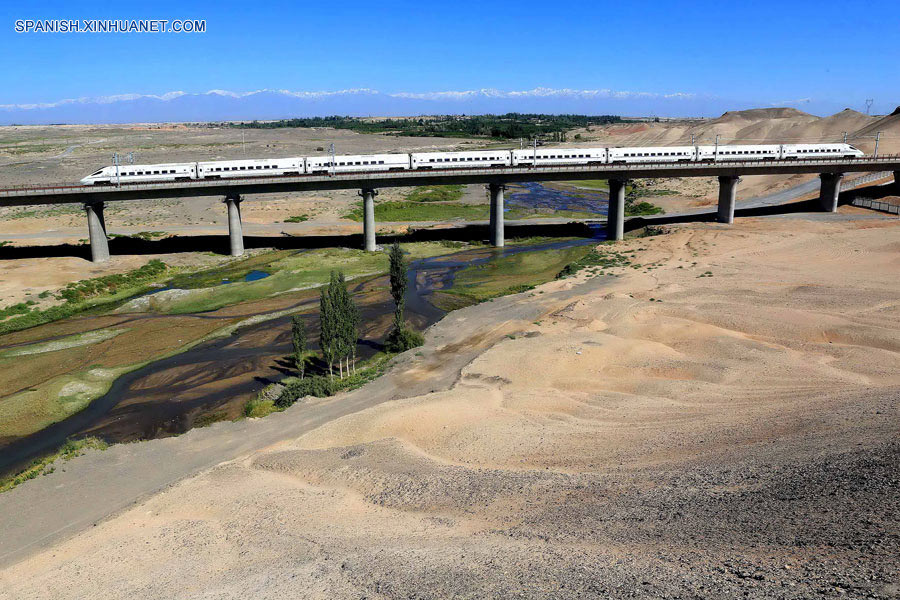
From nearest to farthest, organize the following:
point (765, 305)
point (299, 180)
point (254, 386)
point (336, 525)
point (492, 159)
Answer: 1. point (336, 525)
2. point (254, 386)
3. point (765, 305)
4. point (299, 180)
5. point (492, 159)

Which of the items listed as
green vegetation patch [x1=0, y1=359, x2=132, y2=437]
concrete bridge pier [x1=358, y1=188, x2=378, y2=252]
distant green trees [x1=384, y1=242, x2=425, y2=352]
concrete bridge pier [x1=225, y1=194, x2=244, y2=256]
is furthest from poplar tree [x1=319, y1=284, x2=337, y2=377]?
concrete bridge pier [x1=225, y1=194, x2=244, y2=256]

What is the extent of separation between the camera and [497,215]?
3342 inches

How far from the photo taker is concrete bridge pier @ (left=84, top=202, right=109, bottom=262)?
74.7 metres

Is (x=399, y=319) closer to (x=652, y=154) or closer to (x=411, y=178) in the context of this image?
(x=411, y=178)

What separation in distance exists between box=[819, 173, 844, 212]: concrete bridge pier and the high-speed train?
11.1 ft

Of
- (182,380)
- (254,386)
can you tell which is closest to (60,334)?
(182,380)

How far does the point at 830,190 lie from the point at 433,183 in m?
56.5

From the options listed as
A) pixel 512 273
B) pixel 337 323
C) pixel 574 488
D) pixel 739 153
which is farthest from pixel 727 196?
pixel 574 488

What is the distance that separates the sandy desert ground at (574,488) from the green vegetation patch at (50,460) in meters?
1.16

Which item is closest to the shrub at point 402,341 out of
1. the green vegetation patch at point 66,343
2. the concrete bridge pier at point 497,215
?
the green vegetation patch at point 66,343

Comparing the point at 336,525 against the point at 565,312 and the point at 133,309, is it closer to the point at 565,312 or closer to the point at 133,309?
the point at 565,312

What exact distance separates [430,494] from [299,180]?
200 ft

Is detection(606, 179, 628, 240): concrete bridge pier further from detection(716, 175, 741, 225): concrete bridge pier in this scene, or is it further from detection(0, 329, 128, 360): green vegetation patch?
detection(0, 329, 128, 360): green vegetation patch

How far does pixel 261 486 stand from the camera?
2709 cm
